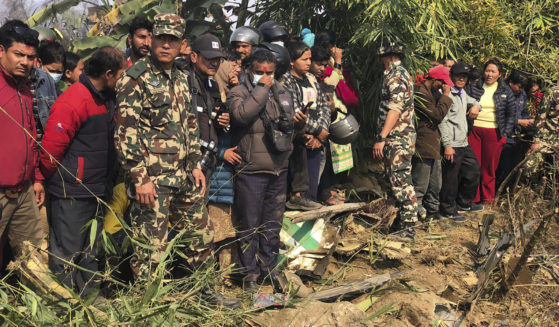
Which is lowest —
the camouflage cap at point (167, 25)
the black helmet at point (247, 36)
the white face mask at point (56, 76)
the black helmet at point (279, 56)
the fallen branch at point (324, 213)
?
the fallen branch at point (324, 213)

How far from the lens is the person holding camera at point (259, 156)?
434 centimetres

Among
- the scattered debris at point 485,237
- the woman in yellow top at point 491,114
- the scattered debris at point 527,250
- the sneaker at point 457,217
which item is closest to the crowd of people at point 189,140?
the sneaker at point 457,217

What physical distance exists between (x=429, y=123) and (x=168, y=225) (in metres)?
3.62

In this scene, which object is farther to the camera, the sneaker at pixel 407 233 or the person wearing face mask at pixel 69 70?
the sneaker at pixel 407 233

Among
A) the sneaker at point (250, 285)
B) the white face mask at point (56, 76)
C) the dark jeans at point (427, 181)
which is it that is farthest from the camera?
the dark jeans at point (427, 181)

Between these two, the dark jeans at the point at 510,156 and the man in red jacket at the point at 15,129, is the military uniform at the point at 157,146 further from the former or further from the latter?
the dark jeans at the point at 510,156

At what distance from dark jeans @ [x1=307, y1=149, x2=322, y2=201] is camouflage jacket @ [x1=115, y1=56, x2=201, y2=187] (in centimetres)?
189

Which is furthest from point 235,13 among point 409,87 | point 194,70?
point 194,70

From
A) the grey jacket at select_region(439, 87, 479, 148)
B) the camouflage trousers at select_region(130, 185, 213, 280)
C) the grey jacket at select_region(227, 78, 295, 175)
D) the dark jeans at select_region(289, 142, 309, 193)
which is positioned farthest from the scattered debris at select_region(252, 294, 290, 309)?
the grey jacket at select_region(439, 87, 479, 148)

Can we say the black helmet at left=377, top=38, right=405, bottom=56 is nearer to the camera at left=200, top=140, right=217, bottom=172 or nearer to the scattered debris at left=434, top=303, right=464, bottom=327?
the camera at left=200, top=140, right=217, bottom=172

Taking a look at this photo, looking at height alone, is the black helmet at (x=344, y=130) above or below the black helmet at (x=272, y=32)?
below

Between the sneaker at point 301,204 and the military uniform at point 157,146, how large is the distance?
56.6 inches

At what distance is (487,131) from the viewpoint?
746 cm

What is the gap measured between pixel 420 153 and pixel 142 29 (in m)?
3.44
